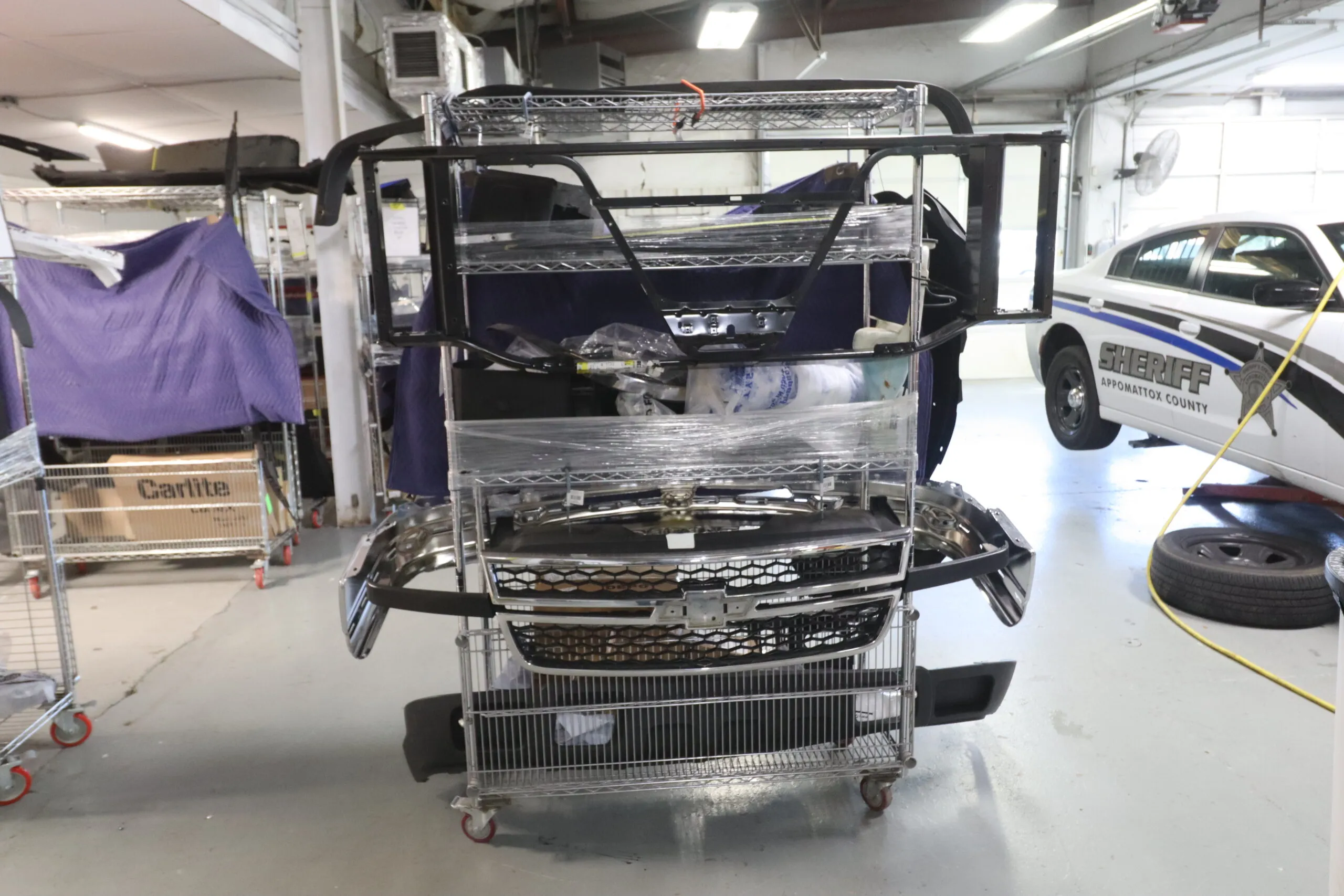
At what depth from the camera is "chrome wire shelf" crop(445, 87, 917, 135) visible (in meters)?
1.71

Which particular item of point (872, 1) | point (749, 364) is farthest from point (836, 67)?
point (749, 364)

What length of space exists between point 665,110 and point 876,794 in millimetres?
1570

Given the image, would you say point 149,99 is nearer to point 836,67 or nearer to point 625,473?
point 625,473

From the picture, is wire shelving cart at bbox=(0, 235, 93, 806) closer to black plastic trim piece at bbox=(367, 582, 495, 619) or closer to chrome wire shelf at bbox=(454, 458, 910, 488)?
black plastic trim piece at bbox=(367, 582, 495, 619)

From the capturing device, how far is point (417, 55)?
180 inches

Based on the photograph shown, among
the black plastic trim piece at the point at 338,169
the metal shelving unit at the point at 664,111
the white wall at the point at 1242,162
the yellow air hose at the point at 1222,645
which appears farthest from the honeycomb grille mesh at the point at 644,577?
the white wall at the point at 1242,162

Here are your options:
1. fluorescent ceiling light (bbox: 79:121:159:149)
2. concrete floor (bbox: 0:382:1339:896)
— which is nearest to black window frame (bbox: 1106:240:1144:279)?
concrete floor (bbox: 0:382:1339:896)

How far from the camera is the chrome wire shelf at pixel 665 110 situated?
1.71m

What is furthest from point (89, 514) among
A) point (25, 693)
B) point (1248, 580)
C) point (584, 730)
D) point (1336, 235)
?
point (1336, 235)

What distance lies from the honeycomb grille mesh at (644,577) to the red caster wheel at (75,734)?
159 centimetres

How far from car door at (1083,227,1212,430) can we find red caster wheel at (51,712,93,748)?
426 centimetres

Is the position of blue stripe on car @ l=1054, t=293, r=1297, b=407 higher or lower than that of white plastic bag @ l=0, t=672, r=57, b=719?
higher

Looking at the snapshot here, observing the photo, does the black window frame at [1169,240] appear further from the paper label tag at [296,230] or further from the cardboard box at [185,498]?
the paper label tag at [296,230]

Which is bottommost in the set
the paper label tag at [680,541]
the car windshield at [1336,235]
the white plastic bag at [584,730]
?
the white plastic bag at [584,730]
